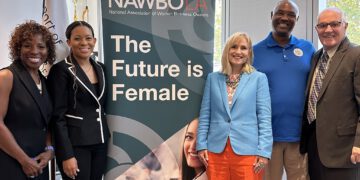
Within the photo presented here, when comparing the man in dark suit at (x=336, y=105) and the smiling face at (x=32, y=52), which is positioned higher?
the smiling face at (x=32, y=52)

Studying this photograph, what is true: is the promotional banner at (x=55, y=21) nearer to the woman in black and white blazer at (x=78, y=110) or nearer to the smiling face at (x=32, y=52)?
the woman in black and white blazer at (x=78, y=110)

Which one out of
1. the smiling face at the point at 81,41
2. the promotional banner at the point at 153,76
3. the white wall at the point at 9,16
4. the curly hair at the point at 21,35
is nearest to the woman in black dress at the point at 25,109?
the curly hair at the point at 21,35

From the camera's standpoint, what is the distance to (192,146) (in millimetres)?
2666

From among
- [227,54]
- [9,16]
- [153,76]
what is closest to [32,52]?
[153,76]

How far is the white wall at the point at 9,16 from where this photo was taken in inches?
122

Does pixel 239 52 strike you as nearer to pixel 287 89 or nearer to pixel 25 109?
pixel 287 89

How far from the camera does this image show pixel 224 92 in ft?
7.93

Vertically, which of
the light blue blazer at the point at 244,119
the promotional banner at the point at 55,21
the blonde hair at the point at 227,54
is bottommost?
the light blue blazer at the point at 244,119

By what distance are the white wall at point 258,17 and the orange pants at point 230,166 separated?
1.89m

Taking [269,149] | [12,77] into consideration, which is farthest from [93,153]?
[269,149]

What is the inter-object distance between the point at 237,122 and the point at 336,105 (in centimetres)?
63

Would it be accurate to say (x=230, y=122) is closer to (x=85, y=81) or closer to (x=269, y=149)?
(x=269, y=149)

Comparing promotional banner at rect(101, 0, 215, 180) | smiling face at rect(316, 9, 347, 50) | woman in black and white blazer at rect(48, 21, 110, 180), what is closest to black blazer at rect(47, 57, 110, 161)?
woman in black and white blazer at rect(48, 21, 110, 180)

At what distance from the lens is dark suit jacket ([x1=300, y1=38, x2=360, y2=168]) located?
2.23 m
